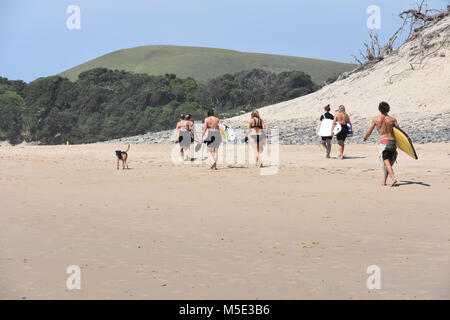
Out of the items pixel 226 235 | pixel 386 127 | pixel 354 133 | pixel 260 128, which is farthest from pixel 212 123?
pixel 354 133

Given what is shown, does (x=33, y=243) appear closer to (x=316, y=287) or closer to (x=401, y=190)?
(x=316, y=287)

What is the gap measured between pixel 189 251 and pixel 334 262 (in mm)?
1612

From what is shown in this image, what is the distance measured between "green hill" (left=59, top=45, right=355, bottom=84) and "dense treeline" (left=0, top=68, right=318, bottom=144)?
3099 inches

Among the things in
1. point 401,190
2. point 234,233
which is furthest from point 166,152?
point 234,233

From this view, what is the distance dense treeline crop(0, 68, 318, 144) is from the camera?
7488 centimetres

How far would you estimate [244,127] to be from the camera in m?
36.2

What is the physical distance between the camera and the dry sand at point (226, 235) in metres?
5.66

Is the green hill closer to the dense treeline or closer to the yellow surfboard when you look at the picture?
the dense treeline

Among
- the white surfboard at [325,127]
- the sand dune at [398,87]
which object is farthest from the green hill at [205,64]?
the white surfboard at [325,127]

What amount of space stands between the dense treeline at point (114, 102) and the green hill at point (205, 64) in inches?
3099

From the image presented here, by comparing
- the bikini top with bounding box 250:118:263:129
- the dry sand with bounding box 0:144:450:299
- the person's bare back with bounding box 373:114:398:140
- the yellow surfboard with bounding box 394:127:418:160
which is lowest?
the dry sand with bounding box 0:144:450:299

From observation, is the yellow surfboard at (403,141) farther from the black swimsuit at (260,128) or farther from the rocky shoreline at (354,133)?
the rocky shoreline at (354,133)

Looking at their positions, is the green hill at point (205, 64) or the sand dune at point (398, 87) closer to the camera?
the sand dune at point (398, 87)

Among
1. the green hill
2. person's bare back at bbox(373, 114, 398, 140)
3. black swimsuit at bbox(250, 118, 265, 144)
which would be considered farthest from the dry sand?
the green hill
